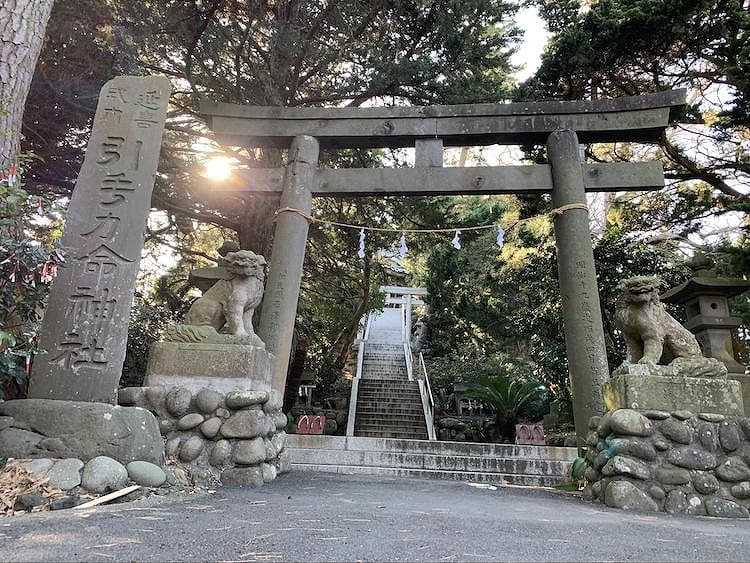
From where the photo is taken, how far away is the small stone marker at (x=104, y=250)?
3.85 m

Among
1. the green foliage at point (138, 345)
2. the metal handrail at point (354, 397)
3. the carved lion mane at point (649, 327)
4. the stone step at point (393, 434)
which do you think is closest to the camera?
the carved lion mane at point (649, 327)

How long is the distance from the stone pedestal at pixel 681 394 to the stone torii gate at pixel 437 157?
7.22ft

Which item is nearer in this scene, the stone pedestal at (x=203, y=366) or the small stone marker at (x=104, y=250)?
the small stone marker at (x=104, y=250)

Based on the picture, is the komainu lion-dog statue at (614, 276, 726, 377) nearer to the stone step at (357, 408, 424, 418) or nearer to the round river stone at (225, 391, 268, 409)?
the round river stone at (225, 391, 268, 409)

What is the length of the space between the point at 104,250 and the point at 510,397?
8245 millimetres

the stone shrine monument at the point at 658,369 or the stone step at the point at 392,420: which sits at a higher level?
the stone shrine monument at the point at 658,369

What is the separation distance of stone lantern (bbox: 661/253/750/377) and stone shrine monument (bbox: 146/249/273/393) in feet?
20.3

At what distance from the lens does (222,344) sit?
4.68 metres

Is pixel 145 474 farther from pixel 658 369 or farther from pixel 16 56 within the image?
pixel 658 369

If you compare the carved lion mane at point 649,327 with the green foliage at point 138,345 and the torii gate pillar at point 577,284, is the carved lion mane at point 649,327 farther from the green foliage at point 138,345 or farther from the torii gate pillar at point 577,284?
the green foliage at point 138,345

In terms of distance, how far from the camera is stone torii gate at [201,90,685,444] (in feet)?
22.1

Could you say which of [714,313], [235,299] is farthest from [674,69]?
[235,299]

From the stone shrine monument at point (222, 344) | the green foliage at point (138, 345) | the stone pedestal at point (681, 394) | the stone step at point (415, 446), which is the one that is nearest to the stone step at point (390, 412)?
the stone step at point (415, 446)

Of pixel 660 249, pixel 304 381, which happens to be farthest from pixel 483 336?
pixel 660 249
